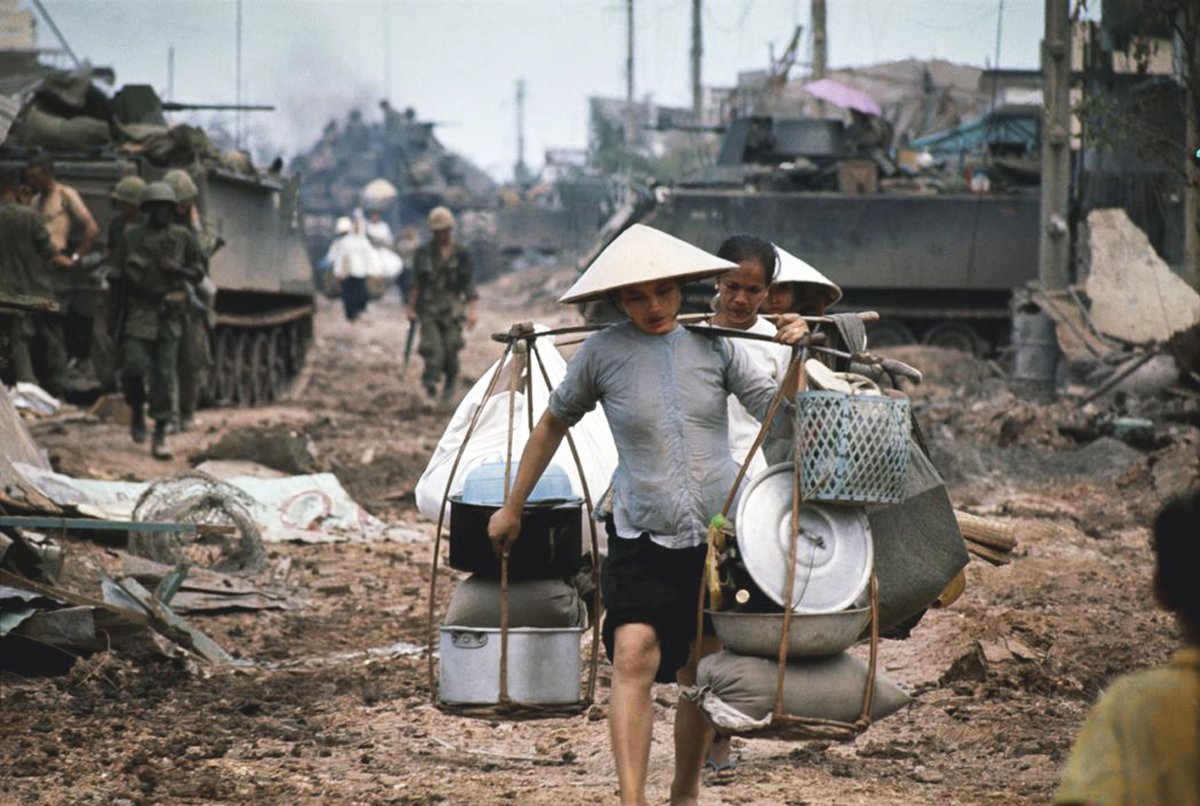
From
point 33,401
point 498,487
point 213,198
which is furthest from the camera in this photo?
point 213,198

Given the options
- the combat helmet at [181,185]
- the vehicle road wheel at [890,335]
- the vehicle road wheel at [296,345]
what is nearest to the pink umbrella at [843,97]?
the vehicle road wheel at [890,335]

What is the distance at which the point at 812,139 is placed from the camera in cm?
2431

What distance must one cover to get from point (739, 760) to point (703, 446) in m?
1.65

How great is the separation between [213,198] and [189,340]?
4361 millimetres

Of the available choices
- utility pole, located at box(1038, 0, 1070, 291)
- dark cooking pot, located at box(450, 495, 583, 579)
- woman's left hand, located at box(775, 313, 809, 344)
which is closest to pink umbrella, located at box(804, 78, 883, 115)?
utility pole, located at box(1038, 0, 1070, 291)

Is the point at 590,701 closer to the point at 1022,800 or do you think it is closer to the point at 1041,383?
the point at 1022,800

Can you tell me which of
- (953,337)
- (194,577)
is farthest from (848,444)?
(953,337)

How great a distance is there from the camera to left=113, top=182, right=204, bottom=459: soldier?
13281 millimetres

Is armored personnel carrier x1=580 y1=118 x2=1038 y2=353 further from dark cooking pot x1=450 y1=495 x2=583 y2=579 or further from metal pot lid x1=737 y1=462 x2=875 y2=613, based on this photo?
metal pot lid x1=737 y1=462 x2=875 y2=613

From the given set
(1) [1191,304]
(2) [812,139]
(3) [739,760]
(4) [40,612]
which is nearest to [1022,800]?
(3) [739,760]

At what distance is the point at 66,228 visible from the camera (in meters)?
16.2

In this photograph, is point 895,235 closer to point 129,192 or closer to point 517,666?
point 129,192

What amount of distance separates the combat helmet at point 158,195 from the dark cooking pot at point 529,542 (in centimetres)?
894

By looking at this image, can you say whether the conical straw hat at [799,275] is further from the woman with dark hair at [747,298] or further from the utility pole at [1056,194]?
the utility pole at [1056,194]
